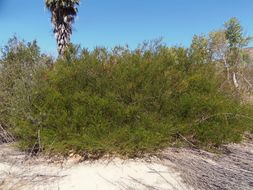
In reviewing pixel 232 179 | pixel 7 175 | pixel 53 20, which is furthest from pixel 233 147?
pixel 53 20

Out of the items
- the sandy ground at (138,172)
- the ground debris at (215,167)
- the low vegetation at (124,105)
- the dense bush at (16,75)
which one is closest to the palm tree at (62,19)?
the dense bush at (16,75)

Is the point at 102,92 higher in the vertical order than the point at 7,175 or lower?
higher

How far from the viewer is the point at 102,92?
7320 mm

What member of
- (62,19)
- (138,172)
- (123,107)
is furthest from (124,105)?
(62,19)

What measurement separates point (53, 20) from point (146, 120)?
1323 cm

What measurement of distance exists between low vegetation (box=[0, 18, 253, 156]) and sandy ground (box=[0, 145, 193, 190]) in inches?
12.1

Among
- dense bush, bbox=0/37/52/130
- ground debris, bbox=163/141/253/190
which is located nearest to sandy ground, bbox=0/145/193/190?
ground debris, bbox=163/141/253/190

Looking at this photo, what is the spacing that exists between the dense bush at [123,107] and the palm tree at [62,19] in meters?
10.6

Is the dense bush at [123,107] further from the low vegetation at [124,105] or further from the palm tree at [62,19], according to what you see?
the palm tree at [62,19]

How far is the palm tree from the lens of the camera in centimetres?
1808

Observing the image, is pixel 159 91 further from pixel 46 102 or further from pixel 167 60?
pixel 46 102

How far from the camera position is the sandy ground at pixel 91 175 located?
5.92 meters

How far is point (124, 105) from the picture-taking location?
7.10m

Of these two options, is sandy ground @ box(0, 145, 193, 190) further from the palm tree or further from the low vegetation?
the palm tree
